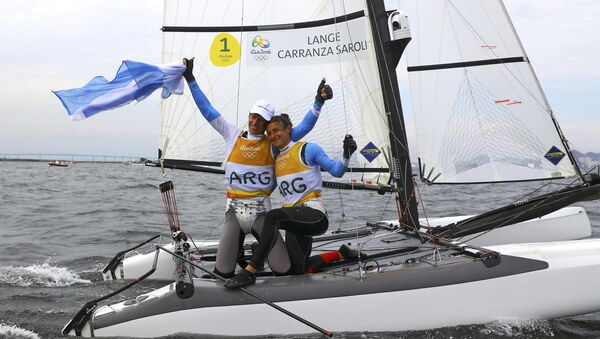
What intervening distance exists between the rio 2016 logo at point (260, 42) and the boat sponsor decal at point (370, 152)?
1.31 m

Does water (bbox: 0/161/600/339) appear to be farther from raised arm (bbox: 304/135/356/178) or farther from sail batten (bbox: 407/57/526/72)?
sail batten (bbox: 407/57/526/72)

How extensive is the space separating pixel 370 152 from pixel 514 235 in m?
1.77

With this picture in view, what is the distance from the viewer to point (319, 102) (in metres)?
3.89

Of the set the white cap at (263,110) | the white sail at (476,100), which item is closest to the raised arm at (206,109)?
the white cap at (263,110)

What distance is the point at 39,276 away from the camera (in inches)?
210

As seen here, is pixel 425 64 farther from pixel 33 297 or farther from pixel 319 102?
pixel 33 297

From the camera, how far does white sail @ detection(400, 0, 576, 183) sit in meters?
5.24

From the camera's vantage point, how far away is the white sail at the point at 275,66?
206 inches

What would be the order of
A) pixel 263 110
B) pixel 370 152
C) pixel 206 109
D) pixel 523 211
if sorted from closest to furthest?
pixel 263 110
pixel 206 109
pixel 523 211
pixel 370 152

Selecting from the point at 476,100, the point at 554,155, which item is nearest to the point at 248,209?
the point at 476,100

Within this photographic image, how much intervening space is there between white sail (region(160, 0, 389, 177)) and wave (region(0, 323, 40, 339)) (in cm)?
190

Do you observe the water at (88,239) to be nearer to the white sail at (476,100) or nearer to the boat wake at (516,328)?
the boat wake at (516,328)

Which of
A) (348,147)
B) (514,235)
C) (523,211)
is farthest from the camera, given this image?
(514,235)

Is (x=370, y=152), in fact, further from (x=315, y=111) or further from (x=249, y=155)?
(x=249, y=155)
